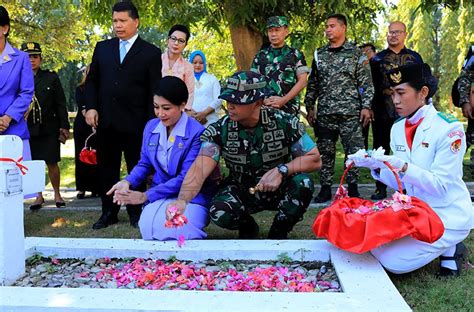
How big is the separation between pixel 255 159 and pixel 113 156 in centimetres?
170

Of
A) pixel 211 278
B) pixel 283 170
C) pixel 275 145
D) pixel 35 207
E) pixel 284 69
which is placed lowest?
pixel 35 207

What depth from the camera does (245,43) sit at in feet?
24.4

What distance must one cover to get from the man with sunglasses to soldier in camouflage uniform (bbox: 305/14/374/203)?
0.48 m

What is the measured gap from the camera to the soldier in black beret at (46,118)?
617 centimetres

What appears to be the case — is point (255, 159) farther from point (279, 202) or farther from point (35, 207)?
point (35, 207)

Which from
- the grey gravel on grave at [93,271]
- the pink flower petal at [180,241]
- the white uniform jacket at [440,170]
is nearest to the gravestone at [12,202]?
the grey gravel on grave at [93,271]

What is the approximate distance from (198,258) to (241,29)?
452 centimetres

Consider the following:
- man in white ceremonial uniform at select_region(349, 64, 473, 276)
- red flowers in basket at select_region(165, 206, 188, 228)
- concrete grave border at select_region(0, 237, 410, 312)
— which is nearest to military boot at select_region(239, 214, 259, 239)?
red flowers in basket at select_region(165, 206, 188, 228)

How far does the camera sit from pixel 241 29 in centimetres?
734

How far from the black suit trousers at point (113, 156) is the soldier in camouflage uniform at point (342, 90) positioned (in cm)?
203

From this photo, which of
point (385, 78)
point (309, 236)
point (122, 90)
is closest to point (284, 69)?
point (385, 78)

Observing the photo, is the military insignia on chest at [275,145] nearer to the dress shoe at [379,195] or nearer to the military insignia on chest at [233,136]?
the military insignia on chest at [233,136]

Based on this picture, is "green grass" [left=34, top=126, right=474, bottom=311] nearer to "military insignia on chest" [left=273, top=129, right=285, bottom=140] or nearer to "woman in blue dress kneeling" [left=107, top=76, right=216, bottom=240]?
"woman in blue dress kneeling" [left=107, top=76, right=216, bottom=240]

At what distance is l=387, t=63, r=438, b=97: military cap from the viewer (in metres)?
3.25
